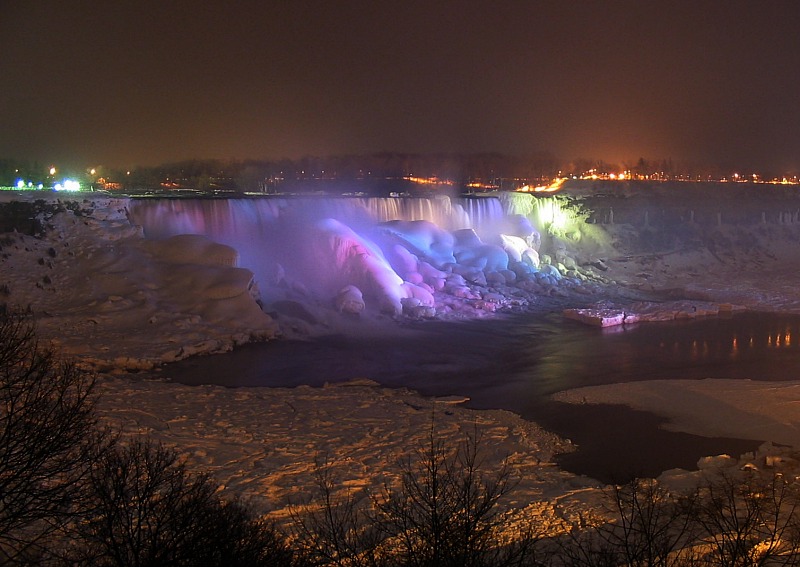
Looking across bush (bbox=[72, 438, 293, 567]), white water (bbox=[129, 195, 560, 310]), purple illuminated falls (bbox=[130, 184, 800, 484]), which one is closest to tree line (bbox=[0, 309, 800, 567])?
bush (bbox=[72, 438, 293, 567])

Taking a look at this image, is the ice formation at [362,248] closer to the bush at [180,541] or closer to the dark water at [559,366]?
the dark water at [559,366]

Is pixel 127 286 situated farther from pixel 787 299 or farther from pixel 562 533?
pixel 787 299

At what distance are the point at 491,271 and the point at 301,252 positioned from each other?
9684 mm

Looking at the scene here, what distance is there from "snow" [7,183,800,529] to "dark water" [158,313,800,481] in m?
0.87

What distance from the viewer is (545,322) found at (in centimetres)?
2784

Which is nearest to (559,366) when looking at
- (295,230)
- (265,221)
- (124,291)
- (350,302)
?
(350,302)

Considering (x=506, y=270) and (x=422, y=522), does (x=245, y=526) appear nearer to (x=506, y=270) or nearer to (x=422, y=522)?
(x=422, y=522)

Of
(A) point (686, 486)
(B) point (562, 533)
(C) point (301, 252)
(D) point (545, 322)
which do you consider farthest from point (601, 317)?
(B) point (562, 533)

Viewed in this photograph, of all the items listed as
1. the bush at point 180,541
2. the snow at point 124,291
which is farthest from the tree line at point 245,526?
the snow at point 124,291

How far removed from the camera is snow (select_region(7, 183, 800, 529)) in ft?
41.3

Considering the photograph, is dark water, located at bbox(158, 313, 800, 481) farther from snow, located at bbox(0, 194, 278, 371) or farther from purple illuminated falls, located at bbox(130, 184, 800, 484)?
snow, located at bbox(0, 194, 278, 371)

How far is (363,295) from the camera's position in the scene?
28.8 meters

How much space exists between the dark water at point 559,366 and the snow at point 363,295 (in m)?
0.87

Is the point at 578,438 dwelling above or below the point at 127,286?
below
